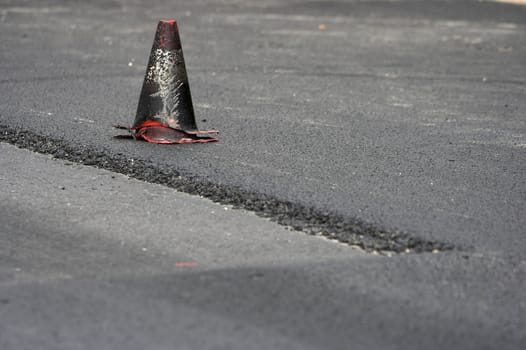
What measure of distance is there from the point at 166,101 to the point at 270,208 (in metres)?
2.23

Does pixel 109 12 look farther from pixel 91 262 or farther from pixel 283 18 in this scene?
pixel 91 262

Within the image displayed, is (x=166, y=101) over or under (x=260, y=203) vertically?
over

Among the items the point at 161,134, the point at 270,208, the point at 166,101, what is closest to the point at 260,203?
the point at 270,208

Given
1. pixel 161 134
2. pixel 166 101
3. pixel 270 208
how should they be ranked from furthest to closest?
pixel 166 101 < pixel 161 134 < pixel 270 208

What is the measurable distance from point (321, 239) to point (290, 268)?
47 centimetres

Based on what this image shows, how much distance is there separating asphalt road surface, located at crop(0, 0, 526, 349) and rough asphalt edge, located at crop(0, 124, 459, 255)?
0.02 meters

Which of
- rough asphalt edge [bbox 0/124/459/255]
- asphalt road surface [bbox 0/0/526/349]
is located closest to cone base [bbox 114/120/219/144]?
asphalt road surface [bbox 0/0/526/349]

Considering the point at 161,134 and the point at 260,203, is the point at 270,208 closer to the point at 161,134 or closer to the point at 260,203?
the point at 260,203

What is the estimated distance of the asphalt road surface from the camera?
412 centimetres

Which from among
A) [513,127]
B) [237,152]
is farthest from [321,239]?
[513,127]

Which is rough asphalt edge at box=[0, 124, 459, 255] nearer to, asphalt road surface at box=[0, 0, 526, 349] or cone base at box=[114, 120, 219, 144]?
asphalt road surface at box=[0, 0, 526, 349]

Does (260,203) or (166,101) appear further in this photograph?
(166,101)

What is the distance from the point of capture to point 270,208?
5660 millimetres

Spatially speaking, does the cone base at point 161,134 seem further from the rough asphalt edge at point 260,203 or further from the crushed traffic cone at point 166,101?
the rough asphalt edge at point 260,203
